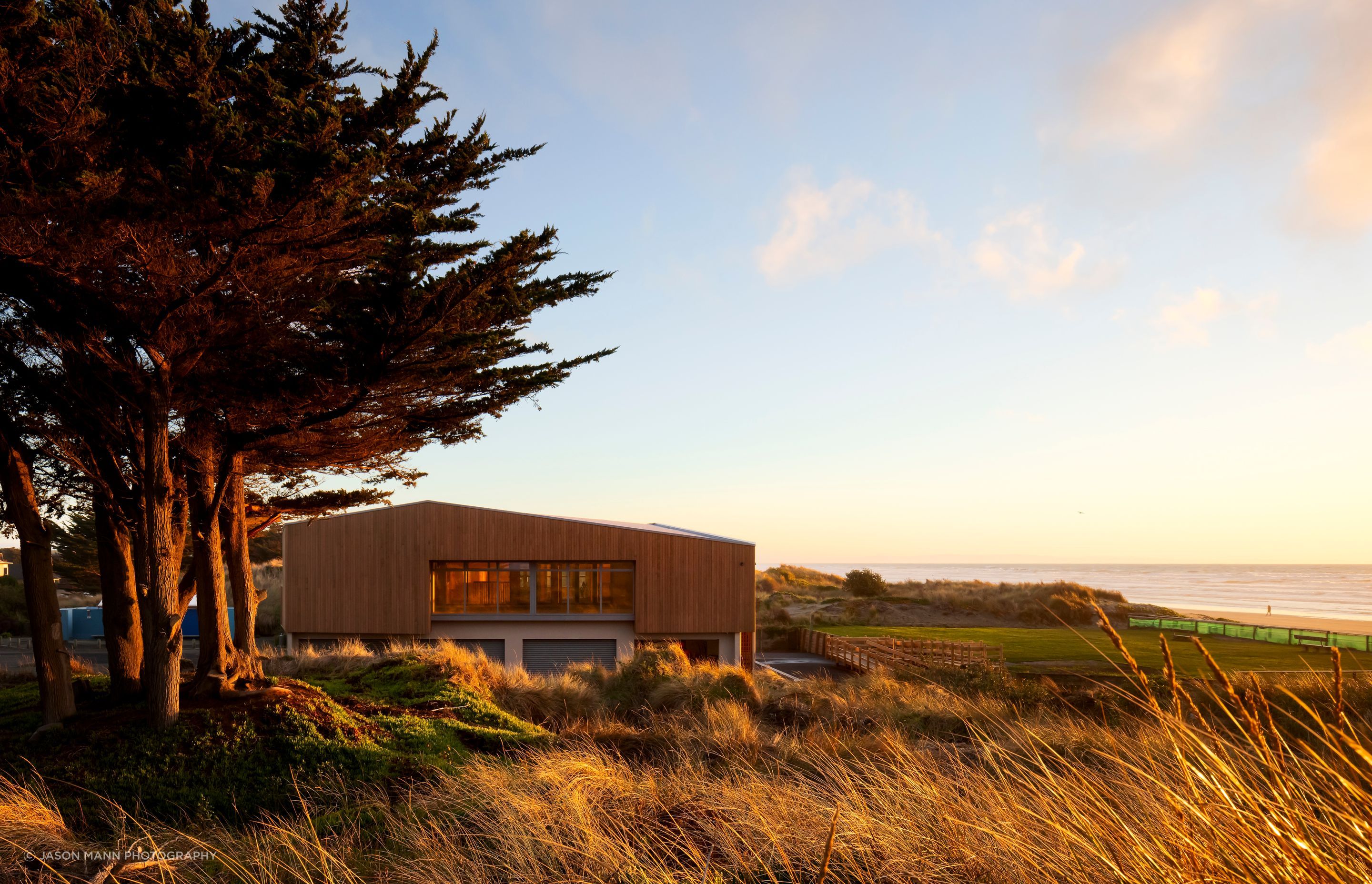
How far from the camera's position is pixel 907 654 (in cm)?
2017

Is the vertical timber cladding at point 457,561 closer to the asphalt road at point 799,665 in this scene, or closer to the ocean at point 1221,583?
the asphalt road at point 799,665

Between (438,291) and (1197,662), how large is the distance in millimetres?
19745

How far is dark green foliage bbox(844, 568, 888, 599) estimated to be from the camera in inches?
1889

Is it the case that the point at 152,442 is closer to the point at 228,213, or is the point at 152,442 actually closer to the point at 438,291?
the point at 228,213

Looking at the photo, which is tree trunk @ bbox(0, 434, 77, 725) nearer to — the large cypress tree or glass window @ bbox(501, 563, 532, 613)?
the large cypress tree

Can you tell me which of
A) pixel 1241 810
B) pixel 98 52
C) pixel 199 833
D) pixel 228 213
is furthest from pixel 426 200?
pixel 1241 810

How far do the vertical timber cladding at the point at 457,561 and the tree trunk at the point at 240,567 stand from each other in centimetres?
1374

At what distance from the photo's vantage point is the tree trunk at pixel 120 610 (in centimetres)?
862

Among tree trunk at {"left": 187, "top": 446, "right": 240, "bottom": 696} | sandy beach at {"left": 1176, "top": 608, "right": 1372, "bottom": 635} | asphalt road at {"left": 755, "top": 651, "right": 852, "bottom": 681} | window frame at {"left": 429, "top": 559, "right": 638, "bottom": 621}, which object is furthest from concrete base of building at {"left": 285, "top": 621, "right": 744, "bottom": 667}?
sandy beach at {"left": 1176, "top": 608, "right": 1372, "bottom": 635}

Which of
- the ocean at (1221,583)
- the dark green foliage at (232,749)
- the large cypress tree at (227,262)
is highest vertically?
the large cypress tree at (227,262)

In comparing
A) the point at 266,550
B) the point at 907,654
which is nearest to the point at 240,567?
the point at 907,654

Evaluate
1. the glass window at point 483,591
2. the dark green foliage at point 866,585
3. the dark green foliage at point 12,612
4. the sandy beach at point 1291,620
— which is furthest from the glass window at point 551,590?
the sandy beach at point 1291,620

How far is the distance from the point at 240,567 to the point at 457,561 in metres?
14.4

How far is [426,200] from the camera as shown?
27.2ft
